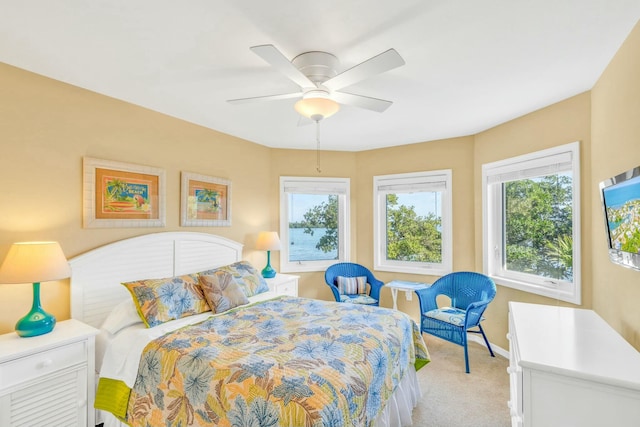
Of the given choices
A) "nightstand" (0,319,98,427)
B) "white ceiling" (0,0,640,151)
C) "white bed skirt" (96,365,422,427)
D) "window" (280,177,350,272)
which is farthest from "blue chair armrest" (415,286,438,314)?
"nightstand" (0,319,98,427)

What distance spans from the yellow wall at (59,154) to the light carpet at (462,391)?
2857 millimetres

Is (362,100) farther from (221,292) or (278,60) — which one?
(221,292)

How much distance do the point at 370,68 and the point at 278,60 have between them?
0.49m

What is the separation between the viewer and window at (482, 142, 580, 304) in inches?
108

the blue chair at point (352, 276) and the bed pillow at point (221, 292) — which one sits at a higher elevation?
the bed pillow at point (221, 292)

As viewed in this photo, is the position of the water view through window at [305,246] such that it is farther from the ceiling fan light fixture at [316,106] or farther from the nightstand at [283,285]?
the ceiling fan light fixture at [316,106]

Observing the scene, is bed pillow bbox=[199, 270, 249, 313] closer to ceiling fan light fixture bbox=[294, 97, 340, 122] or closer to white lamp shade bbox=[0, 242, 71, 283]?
white lamp shade bbox=[0, 242, 71, 283]

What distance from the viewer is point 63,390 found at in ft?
6.48

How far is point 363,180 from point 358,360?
3218 mm

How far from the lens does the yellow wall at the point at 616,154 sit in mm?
1730

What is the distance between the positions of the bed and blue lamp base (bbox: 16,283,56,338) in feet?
0.98

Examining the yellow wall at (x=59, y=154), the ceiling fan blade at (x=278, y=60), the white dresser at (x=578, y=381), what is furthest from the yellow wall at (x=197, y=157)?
the ceiling fan blade at (x=278, y=60)

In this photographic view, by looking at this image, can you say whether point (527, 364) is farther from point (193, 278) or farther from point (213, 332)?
point (193, 278)

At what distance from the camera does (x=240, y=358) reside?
1725 millimetres
